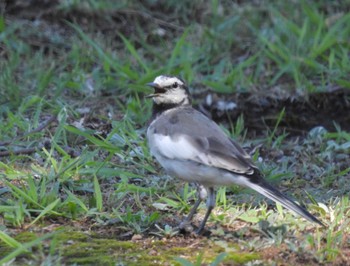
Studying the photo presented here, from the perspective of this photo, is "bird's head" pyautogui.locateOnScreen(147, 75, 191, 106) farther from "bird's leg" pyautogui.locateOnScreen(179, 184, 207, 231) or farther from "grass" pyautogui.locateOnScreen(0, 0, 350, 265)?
"bird's leg" pyautogui.locateOnScreen(179, 184, 207, 231)

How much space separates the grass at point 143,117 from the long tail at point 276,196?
0.43ft

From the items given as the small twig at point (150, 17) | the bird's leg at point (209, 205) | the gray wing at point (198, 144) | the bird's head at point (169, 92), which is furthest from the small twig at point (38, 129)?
the small twig at point (150, 17)

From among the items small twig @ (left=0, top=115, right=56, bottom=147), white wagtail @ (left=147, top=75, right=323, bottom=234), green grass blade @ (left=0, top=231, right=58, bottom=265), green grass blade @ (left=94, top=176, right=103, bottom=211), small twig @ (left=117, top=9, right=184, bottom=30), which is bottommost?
small twig @ (left=0, top=115, right=56, bottom=147)

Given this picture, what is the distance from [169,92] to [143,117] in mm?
1230

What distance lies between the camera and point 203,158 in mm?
5180

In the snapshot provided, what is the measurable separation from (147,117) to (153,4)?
2753mm

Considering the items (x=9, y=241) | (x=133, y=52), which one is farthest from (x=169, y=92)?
(x=133, y=52)

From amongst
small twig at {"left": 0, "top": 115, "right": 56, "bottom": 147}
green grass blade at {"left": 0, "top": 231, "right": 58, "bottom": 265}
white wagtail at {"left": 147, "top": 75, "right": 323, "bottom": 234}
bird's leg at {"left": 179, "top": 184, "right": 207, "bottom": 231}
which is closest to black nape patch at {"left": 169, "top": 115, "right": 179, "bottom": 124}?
white wagtail at {"left": 147, "top": 75, "right": 323, "bottom": 234}

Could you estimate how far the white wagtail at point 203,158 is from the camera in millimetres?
5082

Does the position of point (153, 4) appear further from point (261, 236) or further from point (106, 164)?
point (261, 236)

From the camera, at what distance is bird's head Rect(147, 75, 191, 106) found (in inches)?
239

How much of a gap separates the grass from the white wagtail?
186 millimetres

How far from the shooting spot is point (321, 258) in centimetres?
475

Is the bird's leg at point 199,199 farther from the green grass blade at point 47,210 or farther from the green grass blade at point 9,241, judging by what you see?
the green grass blade at point 9,241
